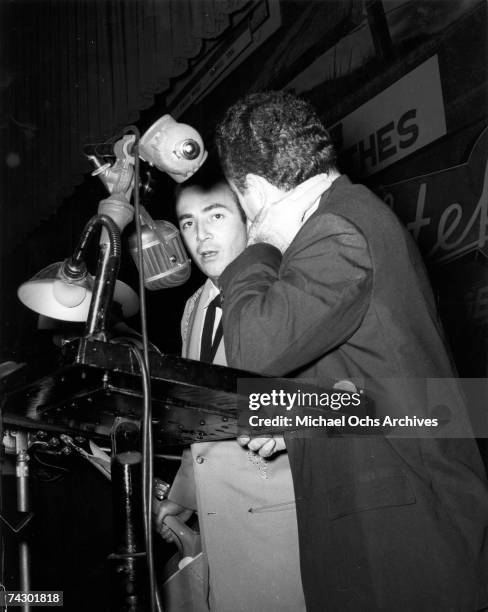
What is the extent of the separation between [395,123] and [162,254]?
213 cm

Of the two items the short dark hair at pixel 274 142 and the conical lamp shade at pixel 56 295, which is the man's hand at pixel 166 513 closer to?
the conical lamp shade at pixel 56 295

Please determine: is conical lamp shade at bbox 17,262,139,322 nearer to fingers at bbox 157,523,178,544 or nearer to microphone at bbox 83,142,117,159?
microphone at bbox 83,142,117,159

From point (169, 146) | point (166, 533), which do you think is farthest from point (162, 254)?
point (166, 533)

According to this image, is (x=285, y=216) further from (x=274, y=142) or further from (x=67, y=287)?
(x=67, y=287)

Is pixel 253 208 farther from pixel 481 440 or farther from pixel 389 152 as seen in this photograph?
pixel 389 152

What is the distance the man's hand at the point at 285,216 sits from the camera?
121 centimetres

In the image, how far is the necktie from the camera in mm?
1892

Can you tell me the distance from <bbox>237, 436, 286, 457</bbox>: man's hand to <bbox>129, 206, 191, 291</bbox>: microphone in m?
0.46

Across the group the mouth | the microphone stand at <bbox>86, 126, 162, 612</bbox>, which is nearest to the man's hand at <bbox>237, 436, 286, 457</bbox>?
the microphone stand at <bbox>86, 126, 162, 612</bbox>

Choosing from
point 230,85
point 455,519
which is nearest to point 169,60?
point 230,85

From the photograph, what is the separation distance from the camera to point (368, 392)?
41.9 inches

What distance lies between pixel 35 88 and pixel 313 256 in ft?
10.5

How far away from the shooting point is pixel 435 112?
9.59ft

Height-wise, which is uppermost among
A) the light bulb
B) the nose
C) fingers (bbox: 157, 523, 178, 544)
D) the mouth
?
the nose
